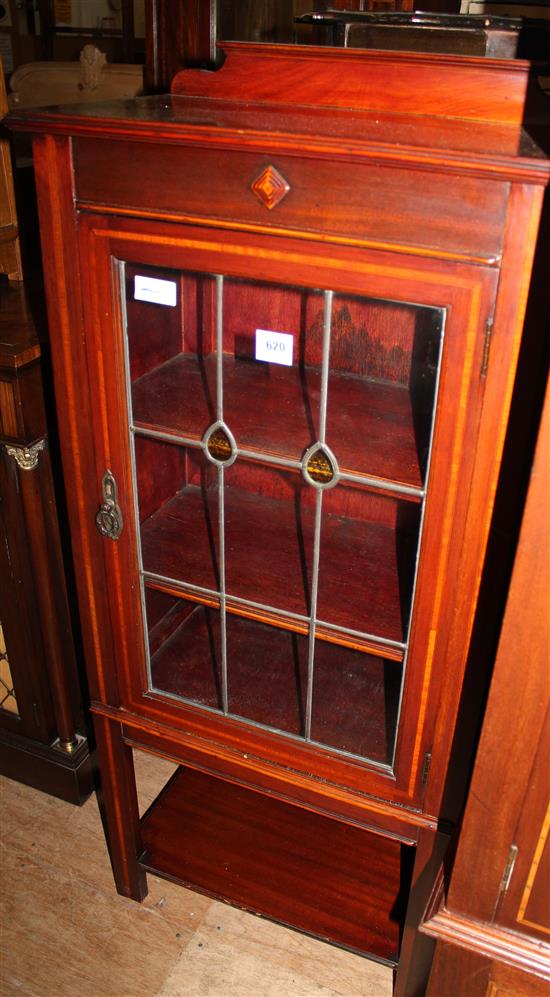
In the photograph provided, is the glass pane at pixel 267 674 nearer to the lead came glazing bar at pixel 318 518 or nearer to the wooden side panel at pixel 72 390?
the lead came glazing bar at pixel 318 518

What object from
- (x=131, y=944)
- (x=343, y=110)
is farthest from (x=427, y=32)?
(x=131, y=944)

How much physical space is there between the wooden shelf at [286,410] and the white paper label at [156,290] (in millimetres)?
80

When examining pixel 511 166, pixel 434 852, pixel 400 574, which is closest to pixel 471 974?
pixel 434 852

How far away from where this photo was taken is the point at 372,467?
35.4 inches

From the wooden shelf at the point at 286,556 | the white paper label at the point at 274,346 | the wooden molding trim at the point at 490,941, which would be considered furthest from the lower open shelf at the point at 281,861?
the white paper label at the point at 274,346

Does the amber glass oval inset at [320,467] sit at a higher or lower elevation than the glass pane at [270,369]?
lower

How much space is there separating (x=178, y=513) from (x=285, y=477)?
0.69 ft

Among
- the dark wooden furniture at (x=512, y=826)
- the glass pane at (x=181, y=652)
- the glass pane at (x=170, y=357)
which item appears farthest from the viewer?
the glass pane at (x=181, y=652)

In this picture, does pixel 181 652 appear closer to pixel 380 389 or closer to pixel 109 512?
pixel 109 512

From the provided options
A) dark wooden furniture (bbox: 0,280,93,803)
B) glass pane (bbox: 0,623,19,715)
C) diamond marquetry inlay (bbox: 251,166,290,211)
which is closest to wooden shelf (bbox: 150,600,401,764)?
dark wooden furniture (bbox: 0,280,93,803)

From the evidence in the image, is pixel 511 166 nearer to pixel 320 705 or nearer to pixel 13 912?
pixel 320 705

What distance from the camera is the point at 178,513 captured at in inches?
44.5

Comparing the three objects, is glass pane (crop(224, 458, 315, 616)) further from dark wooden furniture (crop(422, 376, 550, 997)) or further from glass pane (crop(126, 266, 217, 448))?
dark wooden furniture (crop(422, 376, 550, 997))

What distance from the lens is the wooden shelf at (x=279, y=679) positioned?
108cm
